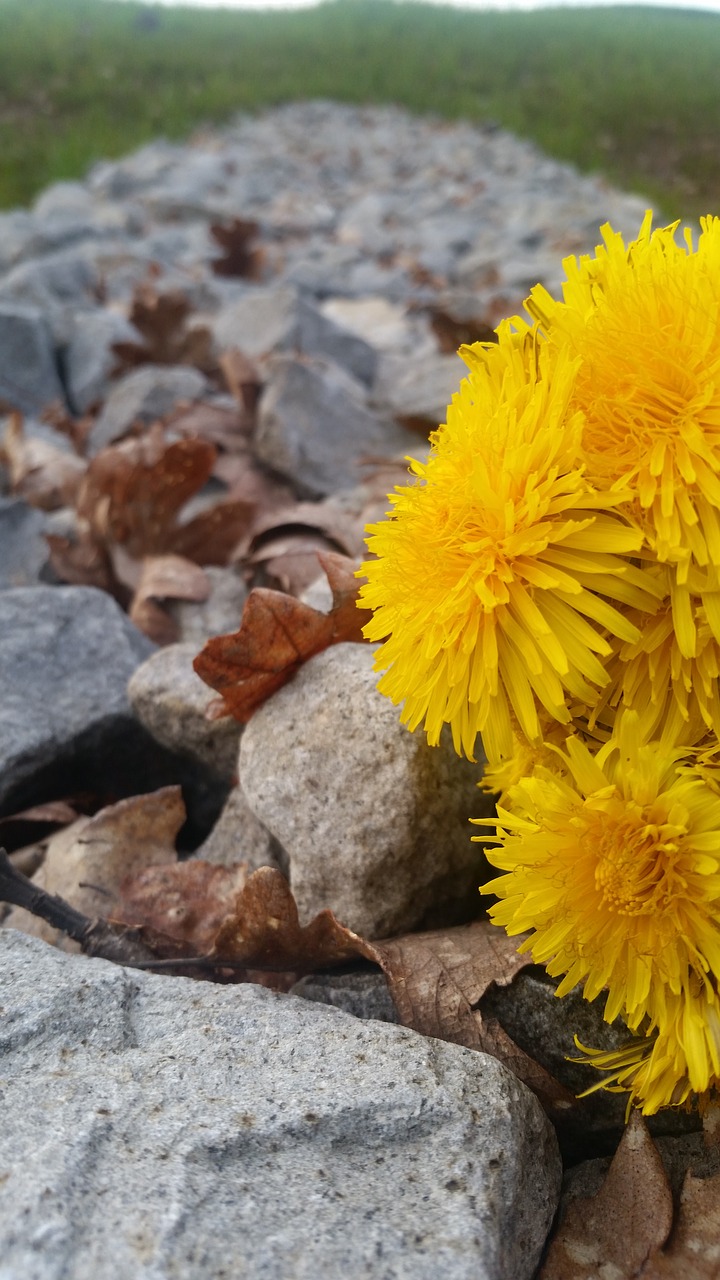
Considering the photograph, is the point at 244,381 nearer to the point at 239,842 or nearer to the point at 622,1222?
the point at 239,842

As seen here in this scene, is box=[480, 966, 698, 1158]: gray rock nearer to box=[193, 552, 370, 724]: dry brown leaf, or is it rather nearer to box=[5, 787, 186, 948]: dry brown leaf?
box=[193, 552, 370, 724]: dry brown leaf

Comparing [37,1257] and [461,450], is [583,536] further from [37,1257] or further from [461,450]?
[37,1257]

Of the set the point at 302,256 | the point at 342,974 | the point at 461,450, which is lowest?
the point at 302,256

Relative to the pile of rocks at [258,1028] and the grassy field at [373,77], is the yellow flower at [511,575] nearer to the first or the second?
the pile of rocks at [258,1028]

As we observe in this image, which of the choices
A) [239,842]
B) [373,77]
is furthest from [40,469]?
[373,77]

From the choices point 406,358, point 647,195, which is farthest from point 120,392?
point 647,195

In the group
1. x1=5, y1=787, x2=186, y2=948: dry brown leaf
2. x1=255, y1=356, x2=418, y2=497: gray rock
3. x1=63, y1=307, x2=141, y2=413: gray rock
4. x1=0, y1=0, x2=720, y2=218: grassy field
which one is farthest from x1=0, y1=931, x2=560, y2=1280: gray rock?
x1=0, y1=0, x2=720, y2=218: grassy field
